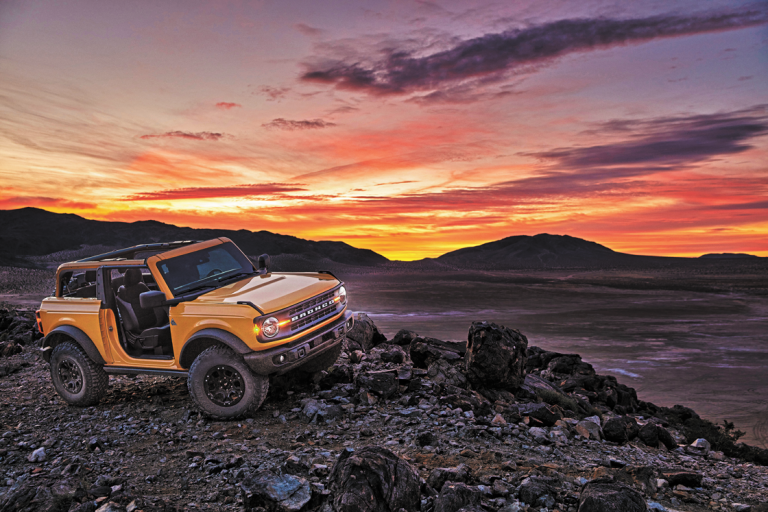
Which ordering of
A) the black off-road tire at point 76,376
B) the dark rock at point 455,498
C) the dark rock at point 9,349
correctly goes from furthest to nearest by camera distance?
the dark rock at point 9,349
the black off-road tire at point 76,376
the dark rock at point 455,498

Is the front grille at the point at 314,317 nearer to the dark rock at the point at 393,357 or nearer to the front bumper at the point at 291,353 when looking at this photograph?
the front bumper at the point at 291,353

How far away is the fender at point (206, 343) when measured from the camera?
22.9ft

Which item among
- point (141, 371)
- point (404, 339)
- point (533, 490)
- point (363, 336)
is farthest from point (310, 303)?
point (404, 339)

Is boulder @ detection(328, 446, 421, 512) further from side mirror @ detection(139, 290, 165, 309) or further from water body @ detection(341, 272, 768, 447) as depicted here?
water body @ detection(341, 272, 768, 447)

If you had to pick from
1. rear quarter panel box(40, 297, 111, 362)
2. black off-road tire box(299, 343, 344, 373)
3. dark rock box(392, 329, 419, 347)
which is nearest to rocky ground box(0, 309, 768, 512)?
black off-road tire box(299, 343, 344, 373)

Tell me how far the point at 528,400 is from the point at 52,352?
8.91 metres

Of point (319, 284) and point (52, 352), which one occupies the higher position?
point (319, 284)

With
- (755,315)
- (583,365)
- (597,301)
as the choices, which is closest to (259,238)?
(597,301)

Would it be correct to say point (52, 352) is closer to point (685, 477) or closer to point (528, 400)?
point (528, 400)

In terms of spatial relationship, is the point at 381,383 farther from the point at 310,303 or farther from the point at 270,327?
the point at 270,327

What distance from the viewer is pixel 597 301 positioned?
204 feet

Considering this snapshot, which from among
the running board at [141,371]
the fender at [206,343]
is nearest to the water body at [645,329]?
the fender at [206,343]

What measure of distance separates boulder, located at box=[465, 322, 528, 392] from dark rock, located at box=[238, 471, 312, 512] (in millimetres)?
5223

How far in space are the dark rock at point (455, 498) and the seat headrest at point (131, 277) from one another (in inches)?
243
